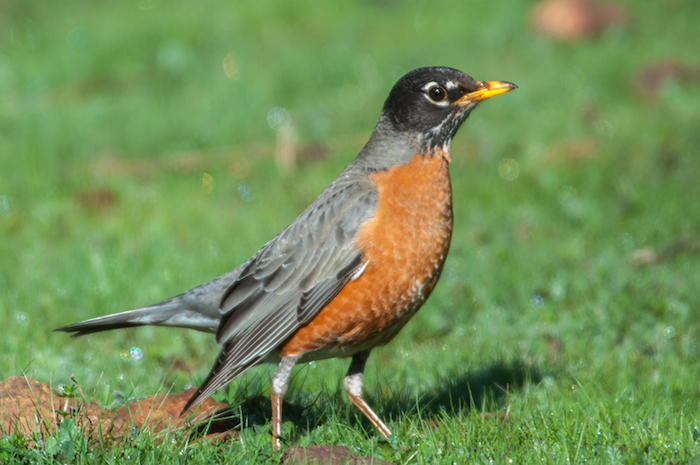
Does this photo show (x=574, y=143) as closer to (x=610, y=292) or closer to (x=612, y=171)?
(x=612, y=171)

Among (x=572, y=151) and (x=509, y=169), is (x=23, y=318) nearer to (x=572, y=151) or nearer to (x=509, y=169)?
(x=509, y=169)

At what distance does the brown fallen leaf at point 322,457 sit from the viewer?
10.8ft

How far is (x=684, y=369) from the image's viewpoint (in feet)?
15.5

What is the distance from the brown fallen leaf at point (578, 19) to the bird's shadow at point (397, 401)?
804 centimetres

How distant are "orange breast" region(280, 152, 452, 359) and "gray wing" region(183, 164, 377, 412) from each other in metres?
0.06

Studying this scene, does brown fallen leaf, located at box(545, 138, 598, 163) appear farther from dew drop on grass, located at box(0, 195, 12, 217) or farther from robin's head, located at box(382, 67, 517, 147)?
dew drop on grass, located at box(0, 195, 12, 217)

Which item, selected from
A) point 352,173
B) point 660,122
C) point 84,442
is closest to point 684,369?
point 352,173

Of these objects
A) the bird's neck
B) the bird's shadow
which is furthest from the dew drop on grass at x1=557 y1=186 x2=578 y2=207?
the bird's neck

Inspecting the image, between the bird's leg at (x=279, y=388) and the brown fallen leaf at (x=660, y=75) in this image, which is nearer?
the bird's leg at (x=279, y=388)

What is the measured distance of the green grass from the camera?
4.09 m

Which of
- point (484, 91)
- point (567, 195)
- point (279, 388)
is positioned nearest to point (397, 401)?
point (279, 388)

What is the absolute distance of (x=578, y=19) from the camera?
1159 cm

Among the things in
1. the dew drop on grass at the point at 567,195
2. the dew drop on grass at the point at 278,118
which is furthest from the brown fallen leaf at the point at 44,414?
the dew drop on grass at the point at 278,118

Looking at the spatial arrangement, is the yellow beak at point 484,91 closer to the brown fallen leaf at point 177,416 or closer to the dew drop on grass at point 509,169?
the brown fallen leaf at point 177,416
